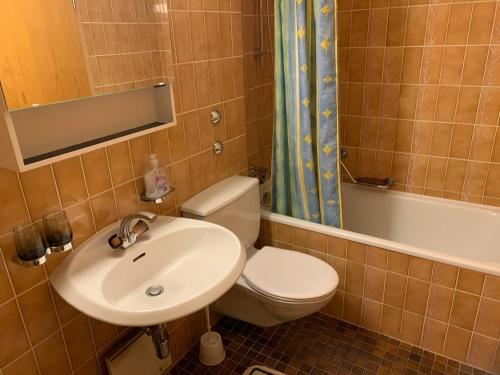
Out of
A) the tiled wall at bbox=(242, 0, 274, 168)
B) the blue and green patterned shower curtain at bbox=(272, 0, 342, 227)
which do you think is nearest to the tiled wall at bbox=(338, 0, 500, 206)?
the tiled wall at bbox=(242, 0, 274, 168)

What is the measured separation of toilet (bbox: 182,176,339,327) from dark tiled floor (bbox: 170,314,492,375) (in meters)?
0.14

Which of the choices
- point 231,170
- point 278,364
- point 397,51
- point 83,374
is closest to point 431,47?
point 397,51

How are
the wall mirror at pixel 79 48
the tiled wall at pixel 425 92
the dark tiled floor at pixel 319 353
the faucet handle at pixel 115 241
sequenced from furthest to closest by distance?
the tiled wall at pixel 425 92
the dark tiled floor at pixel 319 353
the faucet handle at pixel 115 241
the wall mirror at pixel 79 48

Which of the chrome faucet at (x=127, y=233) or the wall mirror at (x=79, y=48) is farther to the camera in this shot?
the chrome faucet at (x=127, y=233)

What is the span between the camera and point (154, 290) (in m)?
1.33

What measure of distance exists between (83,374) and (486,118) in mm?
2277

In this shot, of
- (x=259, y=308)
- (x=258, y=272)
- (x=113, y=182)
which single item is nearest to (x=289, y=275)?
(x=258, y=272)

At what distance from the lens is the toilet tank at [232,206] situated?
1692 mm

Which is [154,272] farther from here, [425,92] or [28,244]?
[425,92]

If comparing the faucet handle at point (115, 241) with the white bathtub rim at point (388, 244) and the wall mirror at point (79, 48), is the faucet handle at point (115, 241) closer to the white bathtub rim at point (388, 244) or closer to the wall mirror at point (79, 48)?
the wall mirror at point (79, 48)

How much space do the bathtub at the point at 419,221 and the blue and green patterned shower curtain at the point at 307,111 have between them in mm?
147

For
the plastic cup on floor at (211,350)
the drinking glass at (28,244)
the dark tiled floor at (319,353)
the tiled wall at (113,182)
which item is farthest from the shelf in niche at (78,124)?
the dark tiled floor at (319,353)

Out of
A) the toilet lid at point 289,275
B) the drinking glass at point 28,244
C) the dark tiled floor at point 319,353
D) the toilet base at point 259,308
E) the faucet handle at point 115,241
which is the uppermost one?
the drinking glass at point 28,244

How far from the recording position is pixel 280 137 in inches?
77.5
